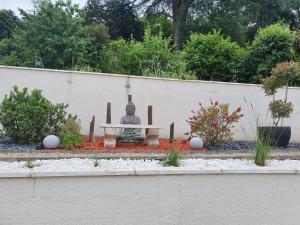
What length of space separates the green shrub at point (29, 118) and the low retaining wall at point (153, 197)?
2.99m

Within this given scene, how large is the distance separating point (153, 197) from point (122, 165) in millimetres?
679

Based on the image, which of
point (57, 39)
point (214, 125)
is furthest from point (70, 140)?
point (57, 39)

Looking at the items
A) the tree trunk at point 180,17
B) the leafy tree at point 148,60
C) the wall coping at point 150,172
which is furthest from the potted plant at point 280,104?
the tree trunk at point 180,17

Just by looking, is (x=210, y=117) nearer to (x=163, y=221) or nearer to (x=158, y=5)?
(x=163, y=221)

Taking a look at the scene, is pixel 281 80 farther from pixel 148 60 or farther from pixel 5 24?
pixel 5 24

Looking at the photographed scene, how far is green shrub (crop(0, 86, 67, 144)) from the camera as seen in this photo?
Answer: 21.8 feet

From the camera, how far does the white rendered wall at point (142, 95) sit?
8.20 metres

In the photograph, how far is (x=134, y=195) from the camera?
4.08 metres

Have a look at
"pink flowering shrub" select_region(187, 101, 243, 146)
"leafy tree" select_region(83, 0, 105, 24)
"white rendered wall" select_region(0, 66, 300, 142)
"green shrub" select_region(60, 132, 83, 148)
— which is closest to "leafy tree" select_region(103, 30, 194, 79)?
"white rendered wall" select_region(0, 66, 300, 142)

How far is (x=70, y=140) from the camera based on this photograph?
6418 mm

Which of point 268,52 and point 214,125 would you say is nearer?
point 214,125

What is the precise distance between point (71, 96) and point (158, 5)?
16.4 meters

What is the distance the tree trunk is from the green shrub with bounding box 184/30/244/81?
834 cm

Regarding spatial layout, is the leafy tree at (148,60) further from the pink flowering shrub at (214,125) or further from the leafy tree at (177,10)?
the leafy tree at (177,10)
